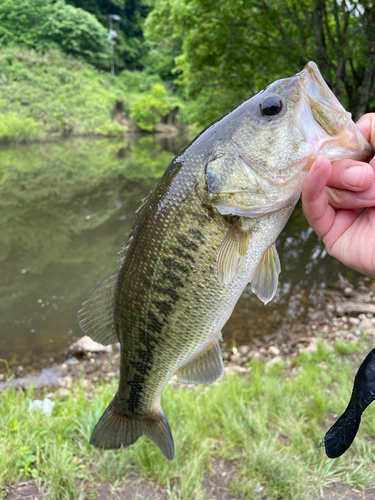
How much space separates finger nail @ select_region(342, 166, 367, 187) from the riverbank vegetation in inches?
245

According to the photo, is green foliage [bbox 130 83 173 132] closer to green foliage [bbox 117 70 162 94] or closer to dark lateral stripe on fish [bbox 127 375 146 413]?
green foliage [bbox 117 70 162 94]

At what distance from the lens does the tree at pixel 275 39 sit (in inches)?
308

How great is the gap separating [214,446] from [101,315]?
1.85m

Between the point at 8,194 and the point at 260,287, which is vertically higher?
the point at 260,287

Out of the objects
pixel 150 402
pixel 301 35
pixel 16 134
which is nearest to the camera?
pixel 150 402

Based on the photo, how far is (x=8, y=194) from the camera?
12477 millimetres

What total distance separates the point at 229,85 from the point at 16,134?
24474 millimetres

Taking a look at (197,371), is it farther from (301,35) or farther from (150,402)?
(301,35)

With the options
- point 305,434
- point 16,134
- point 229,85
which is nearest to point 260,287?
point 305,434

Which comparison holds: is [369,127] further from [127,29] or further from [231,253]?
[127,29]

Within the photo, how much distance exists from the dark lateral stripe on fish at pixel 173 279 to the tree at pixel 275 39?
8505mm

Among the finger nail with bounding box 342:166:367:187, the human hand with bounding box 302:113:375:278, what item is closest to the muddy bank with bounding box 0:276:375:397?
the human hand with bounding box 302:113:375:278

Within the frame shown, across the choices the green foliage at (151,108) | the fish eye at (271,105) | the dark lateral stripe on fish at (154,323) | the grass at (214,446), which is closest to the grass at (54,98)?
the green foliage at (151,108)

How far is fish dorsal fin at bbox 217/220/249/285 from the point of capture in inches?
54.0
